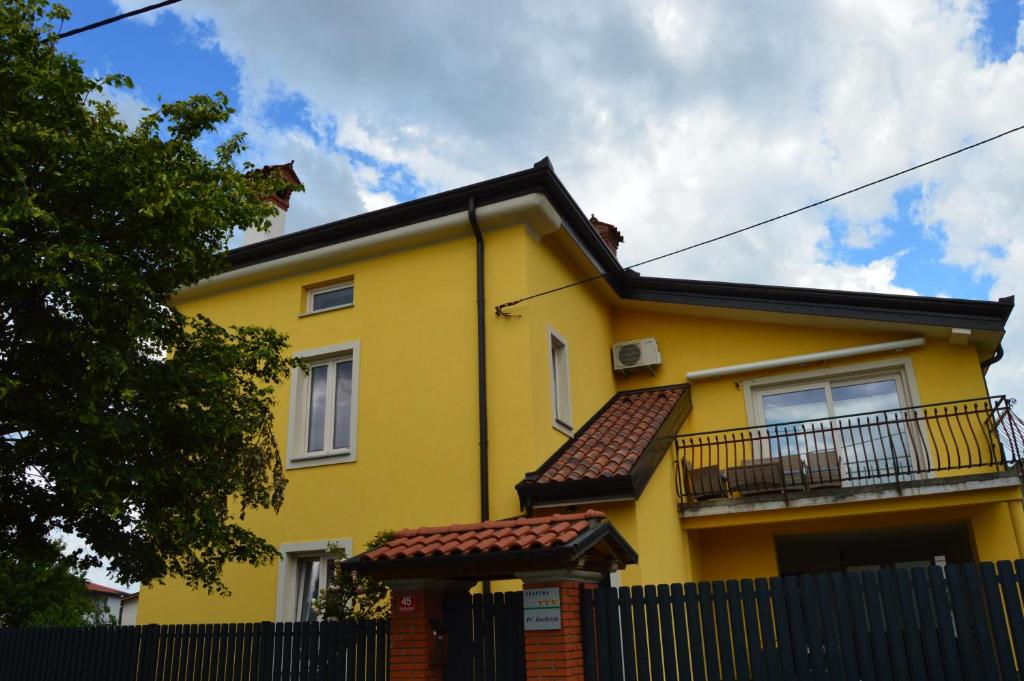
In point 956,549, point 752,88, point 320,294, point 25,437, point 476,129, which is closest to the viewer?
point 25,437

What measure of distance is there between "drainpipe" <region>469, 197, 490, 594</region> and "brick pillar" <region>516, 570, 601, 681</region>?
3.11 metres

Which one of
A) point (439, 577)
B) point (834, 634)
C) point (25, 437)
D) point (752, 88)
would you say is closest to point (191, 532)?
point (25, 437)

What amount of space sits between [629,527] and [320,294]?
20.1 feet

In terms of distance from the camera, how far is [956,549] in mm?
13078

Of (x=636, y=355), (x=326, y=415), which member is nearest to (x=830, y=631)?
(x=636, y=355)

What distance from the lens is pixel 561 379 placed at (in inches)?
433

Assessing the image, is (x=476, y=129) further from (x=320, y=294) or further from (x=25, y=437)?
(x=25, y=437)

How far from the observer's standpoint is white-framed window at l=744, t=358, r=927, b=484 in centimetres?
1052

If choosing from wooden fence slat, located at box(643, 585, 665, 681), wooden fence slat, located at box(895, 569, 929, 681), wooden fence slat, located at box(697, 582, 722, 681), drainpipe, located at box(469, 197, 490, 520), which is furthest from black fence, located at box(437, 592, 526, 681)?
drainpipe, located at box(469, 197, 490, 520)

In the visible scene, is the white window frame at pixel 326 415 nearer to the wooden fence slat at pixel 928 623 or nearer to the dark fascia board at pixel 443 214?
the dark fascia board at pixel 443 214

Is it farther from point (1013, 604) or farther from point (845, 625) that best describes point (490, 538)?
point (1013, 604)

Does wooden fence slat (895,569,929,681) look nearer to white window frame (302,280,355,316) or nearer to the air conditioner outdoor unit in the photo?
the air conditioner outdoor unit

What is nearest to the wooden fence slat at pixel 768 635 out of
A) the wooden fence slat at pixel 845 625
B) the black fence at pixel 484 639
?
the wooden fence slat at pixel 845 625

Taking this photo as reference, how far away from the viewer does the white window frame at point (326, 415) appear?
10.7 meters
